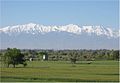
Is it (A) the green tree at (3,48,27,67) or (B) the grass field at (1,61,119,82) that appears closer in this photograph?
(B) the grass field at (1,61,119,82)

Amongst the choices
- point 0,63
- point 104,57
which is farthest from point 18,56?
point 104,57

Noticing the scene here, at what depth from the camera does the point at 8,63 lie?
118 metres

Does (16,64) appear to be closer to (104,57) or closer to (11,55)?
(11,55)

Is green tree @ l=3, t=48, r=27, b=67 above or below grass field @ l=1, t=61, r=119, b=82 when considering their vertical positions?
above

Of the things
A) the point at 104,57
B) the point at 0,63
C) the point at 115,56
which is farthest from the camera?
the point at 104,57

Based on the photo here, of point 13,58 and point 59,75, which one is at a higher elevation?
point 13,58

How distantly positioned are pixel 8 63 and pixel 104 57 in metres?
72.8

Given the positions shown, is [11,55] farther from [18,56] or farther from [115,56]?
[115,56]

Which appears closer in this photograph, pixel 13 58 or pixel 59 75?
pixel 59 75

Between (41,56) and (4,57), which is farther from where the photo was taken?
(41,56)

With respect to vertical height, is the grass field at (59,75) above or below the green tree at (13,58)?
below

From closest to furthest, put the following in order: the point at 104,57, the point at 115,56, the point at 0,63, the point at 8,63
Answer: the point at 8,63 < the point at 0,63 < the point at 115,56 < the point at 104,57

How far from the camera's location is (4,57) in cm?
12050

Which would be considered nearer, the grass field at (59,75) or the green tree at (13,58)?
the grass field at (59,75)
